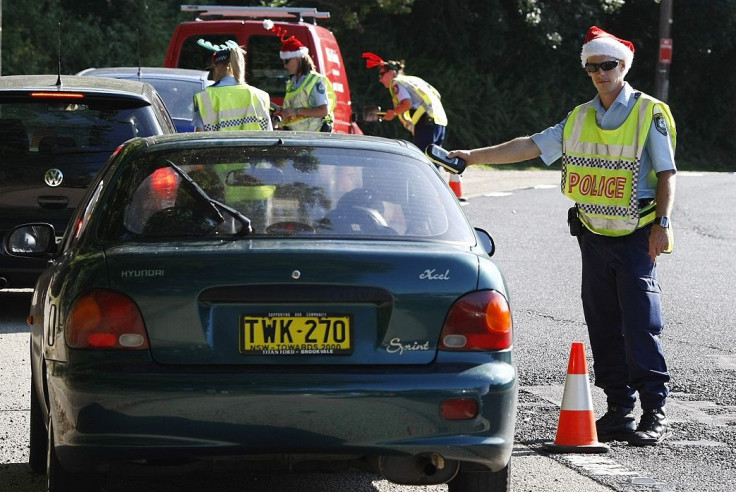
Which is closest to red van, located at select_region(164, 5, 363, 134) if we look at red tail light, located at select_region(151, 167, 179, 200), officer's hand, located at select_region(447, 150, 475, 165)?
officer's hand, located at select_region(447, 150, 475, 165)

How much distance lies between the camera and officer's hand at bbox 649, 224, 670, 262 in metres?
6.46

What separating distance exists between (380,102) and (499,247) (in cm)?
1839

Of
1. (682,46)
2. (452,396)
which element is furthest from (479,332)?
(682,46)

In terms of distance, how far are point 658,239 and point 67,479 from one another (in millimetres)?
2883

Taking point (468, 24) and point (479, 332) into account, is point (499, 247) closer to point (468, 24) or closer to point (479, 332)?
point (479, 332)

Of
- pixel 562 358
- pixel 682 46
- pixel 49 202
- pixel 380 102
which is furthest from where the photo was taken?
pixel 682 46

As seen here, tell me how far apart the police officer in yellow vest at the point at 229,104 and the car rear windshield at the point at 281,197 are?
489cm

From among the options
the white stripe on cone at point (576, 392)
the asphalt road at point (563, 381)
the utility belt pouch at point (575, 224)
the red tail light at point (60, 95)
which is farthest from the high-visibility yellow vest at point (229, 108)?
A: the white stripe on cone at point (576, 392)

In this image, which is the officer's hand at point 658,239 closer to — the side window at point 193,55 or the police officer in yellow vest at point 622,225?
the police officer in yellow vest at point 622,225

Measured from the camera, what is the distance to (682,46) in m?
38.2

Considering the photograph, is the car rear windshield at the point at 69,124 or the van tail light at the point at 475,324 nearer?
the van tail light at the point at 475,324

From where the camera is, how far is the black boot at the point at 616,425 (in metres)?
6.61

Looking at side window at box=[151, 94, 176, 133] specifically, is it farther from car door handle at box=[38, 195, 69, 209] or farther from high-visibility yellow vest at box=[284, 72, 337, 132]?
high-visibility yellow vest at box=[284, 72, 337, 132]

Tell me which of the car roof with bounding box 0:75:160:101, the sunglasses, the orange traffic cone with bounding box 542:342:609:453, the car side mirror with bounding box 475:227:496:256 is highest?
the sunglasses
